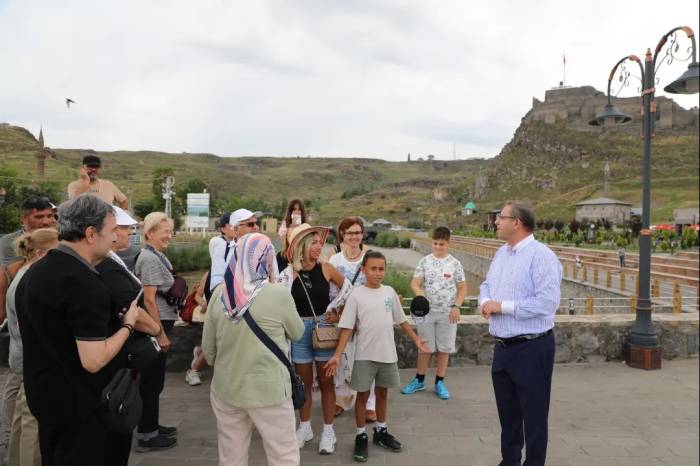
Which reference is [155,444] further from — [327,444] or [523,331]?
[523,331]

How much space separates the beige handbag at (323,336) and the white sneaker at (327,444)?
65 cm

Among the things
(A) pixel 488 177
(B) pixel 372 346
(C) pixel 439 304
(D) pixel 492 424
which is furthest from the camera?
(A) pixel 488 177

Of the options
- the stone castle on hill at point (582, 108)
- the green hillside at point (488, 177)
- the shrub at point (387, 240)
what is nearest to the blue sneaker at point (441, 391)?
the green hillside at point (488, 177)

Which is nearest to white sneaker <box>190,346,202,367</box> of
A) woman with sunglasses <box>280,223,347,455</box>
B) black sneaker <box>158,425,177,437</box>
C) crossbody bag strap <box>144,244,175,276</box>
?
black sneaker <box>158,425,177,437</box>

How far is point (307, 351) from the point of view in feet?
11.7

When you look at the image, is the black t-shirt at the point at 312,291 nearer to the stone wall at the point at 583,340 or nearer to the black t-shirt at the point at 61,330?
the black t-shirt at the point at 61,330

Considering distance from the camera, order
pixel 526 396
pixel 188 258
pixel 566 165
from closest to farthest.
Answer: pixel 526 396, pixel 188 258, pixel 566 165

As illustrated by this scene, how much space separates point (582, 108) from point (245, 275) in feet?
366

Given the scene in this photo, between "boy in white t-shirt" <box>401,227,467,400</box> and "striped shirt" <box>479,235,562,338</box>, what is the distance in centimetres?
149

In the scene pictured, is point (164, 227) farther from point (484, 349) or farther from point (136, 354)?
point (484, 349)

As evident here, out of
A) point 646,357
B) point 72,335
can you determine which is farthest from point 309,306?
point 646,357

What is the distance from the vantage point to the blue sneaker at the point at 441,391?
4.48 meters

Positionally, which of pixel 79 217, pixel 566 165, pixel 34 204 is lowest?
pixel 79 217

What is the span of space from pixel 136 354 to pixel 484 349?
A: 4191mm
